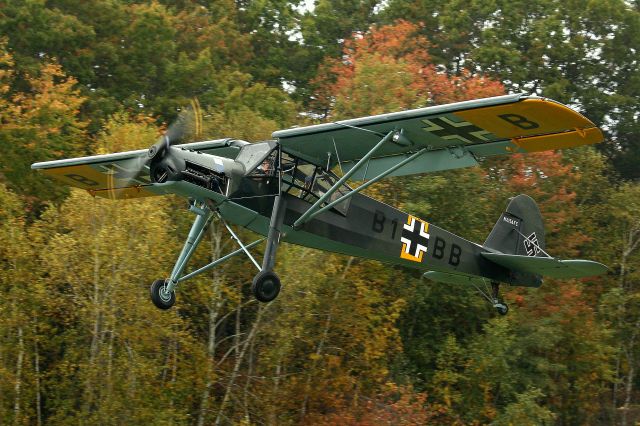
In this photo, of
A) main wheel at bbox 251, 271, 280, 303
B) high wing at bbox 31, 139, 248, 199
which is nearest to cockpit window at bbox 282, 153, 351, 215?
high wing at bbox 31, 139, 248, 199

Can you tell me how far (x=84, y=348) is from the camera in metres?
21.8

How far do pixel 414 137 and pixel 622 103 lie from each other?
28.6 metres

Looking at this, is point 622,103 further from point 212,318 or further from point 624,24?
point 212,318

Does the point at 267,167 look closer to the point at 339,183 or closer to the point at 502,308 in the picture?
the point at 339,183

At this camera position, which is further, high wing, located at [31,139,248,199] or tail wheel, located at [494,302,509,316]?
tail wheel, located at [494,302,509,316]

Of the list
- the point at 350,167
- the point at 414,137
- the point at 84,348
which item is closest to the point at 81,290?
the point at 84,348

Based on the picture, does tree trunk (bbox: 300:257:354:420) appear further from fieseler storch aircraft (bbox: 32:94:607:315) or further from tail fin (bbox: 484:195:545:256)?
fieseler storch aircraft (bbox: 32:94:607:315)

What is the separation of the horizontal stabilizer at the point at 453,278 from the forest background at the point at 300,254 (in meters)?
6.81

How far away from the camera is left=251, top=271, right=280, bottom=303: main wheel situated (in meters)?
12.2

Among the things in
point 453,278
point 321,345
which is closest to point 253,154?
point 453,278

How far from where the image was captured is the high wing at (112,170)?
14.1m

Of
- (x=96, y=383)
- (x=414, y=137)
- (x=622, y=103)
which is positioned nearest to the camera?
(x=414, y=137)

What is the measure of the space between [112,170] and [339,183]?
11.2ft

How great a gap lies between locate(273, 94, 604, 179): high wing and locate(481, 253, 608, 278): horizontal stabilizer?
6.01 feet
